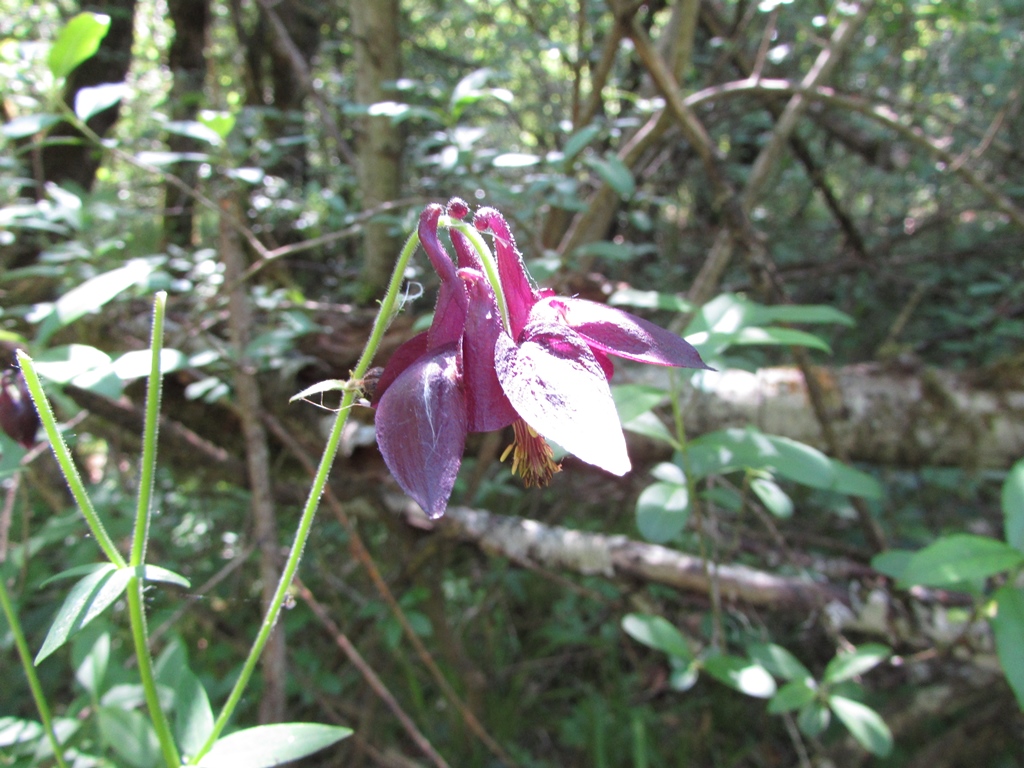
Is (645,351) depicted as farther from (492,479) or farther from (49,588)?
(49,588)

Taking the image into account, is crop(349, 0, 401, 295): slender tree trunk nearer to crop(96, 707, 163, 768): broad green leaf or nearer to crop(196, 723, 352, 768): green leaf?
crop(96, 707, 163, 768): broad green leaf

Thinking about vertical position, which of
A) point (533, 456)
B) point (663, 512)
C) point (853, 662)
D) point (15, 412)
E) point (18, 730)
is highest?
point (533, 456)

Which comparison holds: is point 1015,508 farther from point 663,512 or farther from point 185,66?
point 185,66

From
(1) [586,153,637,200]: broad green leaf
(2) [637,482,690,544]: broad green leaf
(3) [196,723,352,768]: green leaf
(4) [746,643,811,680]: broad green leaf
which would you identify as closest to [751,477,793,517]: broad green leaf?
(2) [637,482,690,544]: broad green leaf

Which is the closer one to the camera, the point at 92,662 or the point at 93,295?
the point at 93,295

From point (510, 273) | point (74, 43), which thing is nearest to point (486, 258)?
point (510, 273)

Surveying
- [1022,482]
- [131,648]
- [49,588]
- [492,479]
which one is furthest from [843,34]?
[49,588]

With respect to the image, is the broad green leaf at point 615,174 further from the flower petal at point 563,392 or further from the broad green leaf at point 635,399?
the flower petal at point 563,392
